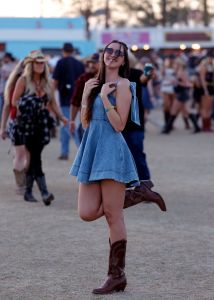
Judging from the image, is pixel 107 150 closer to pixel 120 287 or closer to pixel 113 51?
pixel 113 51

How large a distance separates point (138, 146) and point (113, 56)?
380cm

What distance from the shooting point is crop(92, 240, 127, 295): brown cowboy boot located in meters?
6.39

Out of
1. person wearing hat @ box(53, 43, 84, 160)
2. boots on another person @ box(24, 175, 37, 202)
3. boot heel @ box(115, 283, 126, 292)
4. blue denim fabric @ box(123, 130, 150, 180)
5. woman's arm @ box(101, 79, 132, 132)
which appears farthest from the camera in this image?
person wearing hat @ box(53, 43, 84, 160)

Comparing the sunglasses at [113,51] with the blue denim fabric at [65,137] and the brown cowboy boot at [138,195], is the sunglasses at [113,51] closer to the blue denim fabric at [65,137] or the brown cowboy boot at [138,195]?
the brown cowboy boot at [138,195]

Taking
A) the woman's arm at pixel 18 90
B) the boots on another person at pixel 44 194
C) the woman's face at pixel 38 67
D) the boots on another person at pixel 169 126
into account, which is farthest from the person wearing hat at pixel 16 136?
the boots on another person at pixel 169 126

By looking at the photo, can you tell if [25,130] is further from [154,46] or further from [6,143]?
[154,46]

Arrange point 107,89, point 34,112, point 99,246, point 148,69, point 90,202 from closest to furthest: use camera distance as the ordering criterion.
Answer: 1. point 107,89
2. point 90,202
3. point 99,246
4. point 148,69
5. point 34,112

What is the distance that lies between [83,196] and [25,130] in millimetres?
4107

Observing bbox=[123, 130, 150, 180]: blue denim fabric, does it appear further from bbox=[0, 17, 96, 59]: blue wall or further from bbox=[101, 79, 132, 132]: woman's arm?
bbox=[0, 17, 96, 59]: blue wall

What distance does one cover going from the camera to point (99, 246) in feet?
26.3

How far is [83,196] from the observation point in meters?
6.35

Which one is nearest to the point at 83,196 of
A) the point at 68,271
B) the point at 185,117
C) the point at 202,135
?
the point at 68,271

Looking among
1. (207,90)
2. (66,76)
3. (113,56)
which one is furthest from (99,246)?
(207,90)

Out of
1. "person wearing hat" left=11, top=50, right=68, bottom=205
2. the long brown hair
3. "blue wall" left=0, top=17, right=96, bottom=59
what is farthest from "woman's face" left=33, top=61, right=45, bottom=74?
"blue wall" left=0, top=17, right=96, bottom=59
